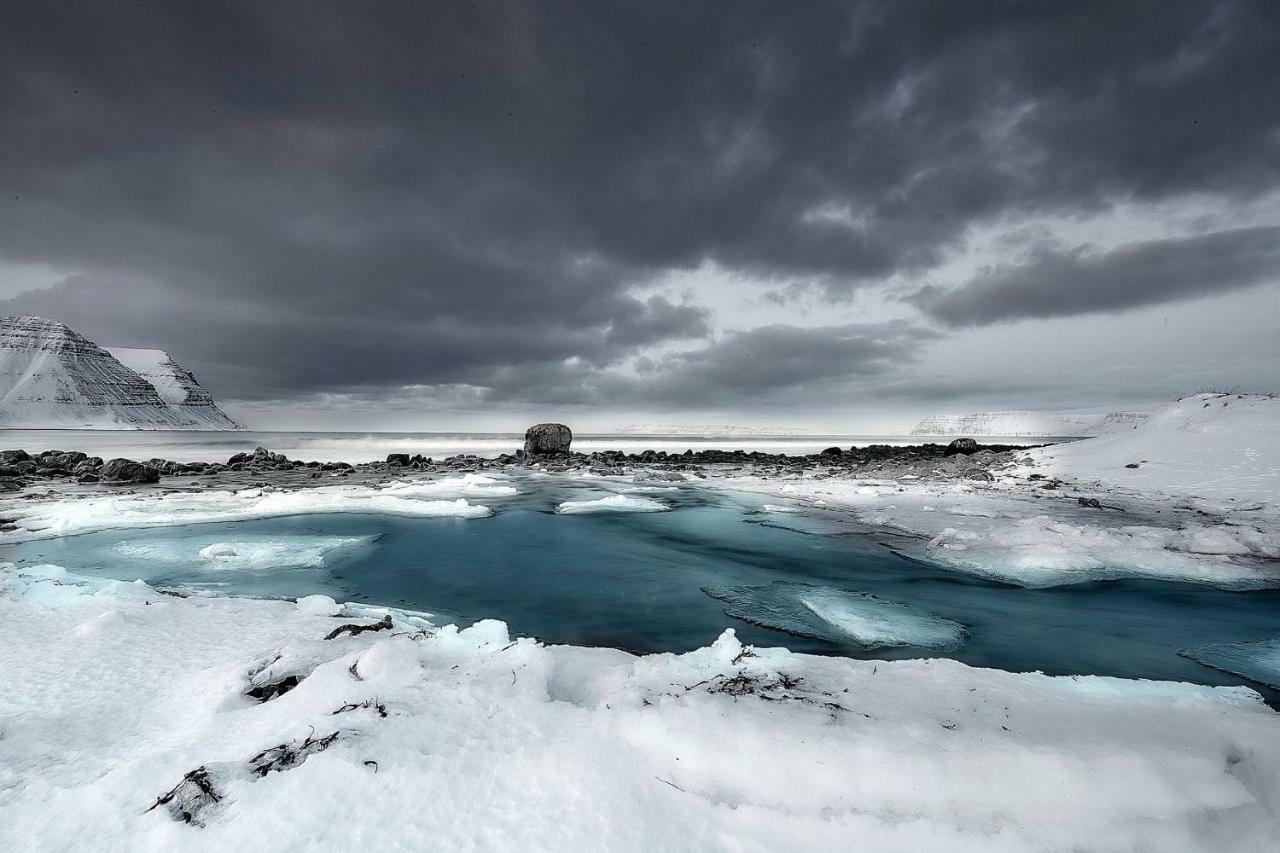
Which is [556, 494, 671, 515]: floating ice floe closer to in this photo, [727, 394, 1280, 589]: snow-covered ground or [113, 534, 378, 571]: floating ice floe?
[727, 394, 1280, 589]: snow-covered ground

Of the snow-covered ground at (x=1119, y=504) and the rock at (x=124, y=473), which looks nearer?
the snow-covered ground at (x=1119, y=504)

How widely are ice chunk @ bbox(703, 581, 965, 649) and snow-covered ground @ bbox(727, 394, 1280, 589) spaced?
7.43 ft

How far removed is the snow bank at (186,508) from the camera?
9.55 m

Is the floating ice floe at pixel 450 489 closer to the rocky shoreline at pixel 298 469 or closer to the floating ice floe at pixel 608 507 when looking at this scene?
the rocky shoreline at pixel 298 469

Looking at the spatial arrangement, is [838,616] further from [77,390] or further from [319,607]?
[77,390]

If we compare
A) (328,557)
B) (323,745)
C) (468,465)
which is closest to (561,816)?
(323,745)

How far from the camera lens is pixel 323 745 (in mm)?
2238

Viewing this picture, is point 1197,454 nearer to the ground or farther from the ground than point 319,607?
farther from the ground

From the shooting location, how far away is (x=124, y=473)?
691 inches

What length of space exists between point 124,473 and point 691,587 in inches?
820

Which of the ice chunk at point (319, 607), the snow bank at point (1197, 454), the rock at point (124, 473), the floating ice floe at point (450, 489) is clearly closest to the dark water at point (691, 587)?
the ice chunk at point (319, 607)

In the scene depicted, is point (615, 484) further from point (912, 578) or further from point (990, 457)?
point (990, 457)

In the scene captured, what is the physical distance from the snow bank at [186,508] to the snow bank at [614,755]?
8449mm

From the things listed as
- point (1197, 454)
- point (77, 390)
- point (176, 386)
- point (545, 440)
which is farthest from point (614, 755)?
point (176, 386)
